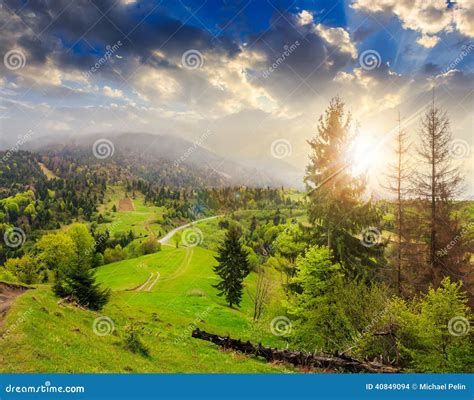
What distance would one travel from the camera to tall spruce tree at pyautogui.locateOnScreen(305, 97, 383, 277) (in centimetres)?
3080

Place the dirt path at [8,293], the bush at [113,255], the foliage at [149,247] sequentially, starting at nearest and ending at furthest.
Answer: the dirt path at [8,293]
the bush at [113,255]
the foliage at [149,247]

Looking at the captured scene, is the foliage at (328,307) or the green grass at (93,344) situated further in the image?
the foliage at (328,307)

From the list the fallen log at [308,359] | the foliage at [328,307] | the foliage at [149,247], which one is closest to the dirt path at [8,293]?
the fallen log at [308,359]

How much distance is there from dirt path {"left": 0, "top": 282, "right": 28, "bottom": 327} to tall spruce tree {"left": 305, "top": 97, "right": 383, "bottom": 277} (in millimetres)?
26020

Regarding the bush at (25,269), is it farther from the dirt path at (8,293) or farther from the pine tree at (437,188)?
the pine tree at (437,188)

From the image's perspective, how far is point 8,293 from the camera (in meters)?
29.5

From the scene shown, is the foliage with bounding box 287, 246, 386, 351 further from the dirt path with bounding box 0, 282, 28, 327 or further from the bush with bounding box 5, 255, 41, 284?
the bush with bounding box 5, 255, 41, 284

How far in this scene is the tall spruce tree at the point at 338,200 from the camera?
30797mm

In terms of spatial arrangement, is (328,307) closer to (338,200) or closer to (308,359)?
(308,359)

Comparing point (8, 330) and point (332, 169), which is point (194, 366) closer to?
point (8, 330)

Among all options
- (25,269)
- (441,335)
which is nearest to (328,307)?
(441,335)

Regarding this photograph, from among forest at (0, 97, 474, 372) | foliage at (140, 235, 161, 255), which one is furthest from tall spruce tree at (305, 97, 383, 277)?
foliage at (140, 235, 161, 255)

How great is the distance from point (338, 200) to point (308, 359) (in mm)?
15531

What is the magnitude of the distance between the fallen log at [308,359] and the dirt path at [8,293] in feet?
50.5
